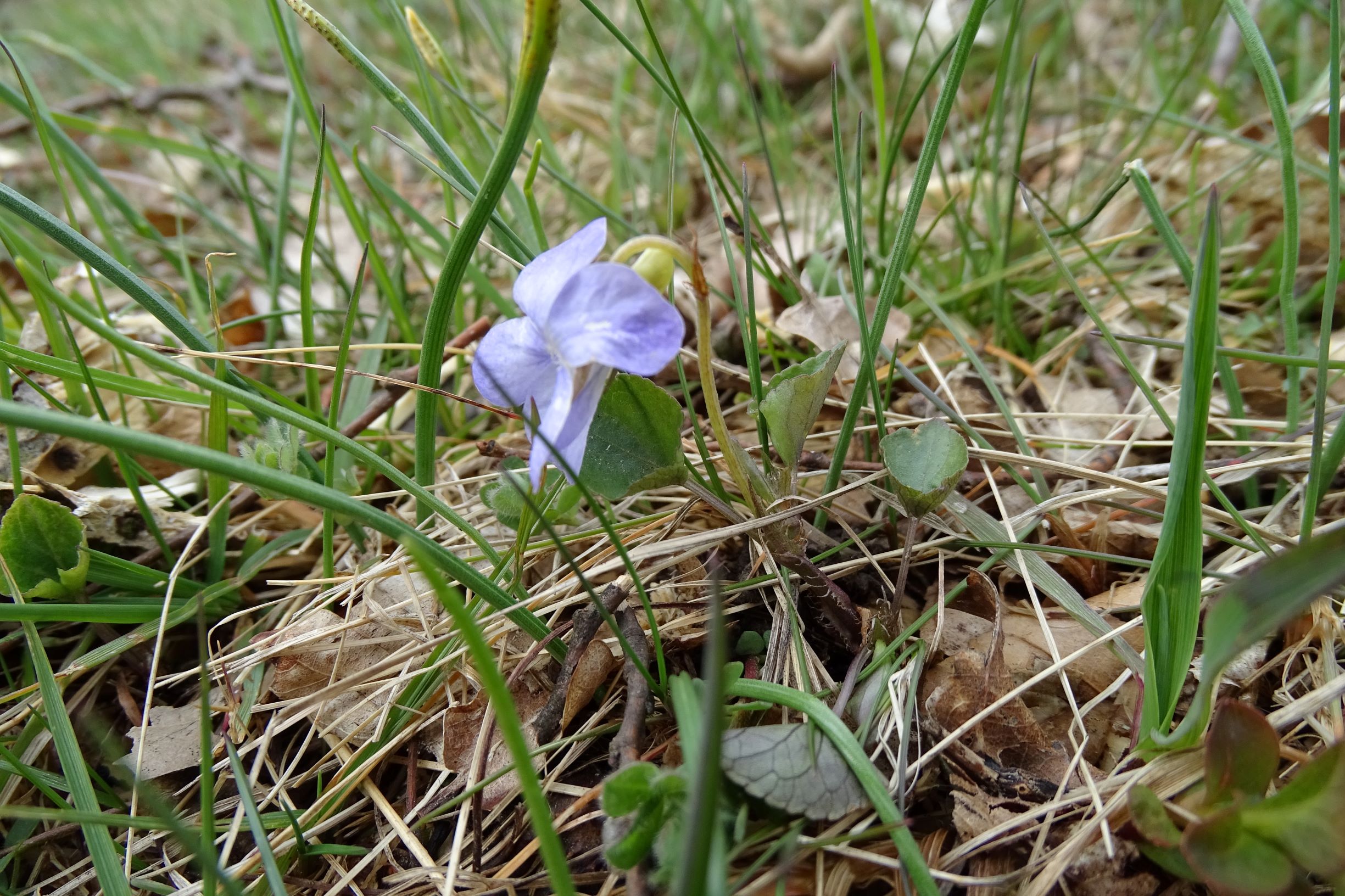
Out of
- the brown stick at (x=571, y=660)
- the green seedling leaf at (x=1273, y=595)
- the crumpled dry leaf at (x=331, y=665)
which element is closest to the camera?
the green seedling leaf at (x=1273, y=595)

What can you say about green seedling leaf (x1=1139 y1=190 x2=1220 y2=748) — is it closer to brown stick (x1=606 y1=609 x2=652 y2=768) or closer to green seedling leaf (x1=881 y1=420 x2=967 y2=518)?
green seedling leaf (x1=881 y1=420 x2=967 y2=518)

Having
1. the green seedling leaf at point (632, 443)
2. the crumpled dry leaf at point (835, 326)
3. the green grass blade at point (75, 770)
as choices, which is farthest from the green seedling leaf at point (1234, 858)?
the green grass blade at point (75, 770)

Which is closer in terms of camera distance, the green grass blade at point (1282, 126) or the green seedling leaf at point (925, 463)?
the green seedling leaf at point (925, 463)

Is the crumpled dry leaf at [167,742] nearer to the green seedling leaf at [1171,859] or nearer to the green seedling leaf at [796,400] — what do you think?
the green seedling leaf at [796,400]

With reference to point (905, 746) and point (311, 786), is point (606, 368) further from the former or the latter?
point (311, 786)

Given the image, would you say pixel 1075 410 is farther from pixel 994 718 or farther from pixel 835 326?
pixel 994 718

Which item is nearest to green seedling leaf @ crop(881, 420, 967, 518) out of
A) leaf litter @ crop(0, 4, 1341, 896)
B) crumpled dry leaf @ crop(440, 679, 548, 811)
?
leaf litter @ crop(0, 4, 1341, 896)
